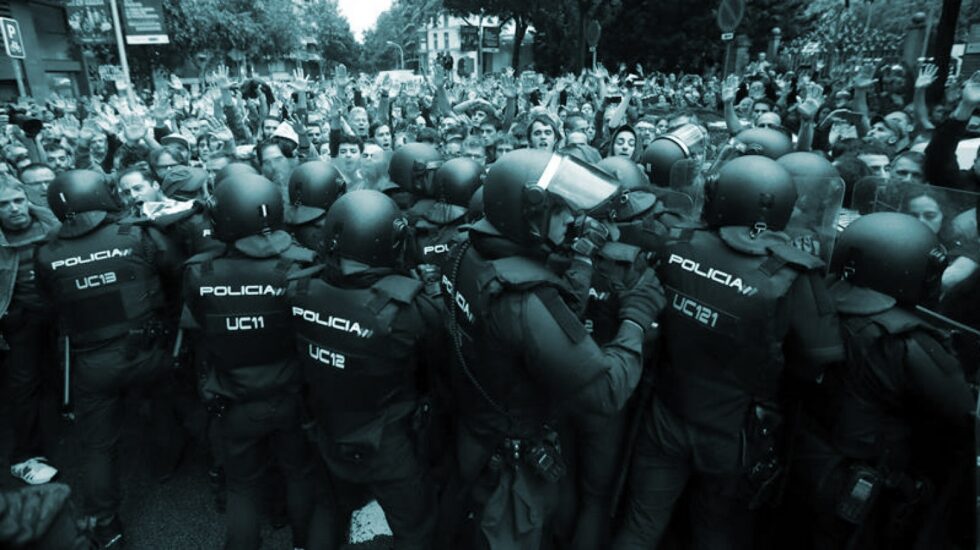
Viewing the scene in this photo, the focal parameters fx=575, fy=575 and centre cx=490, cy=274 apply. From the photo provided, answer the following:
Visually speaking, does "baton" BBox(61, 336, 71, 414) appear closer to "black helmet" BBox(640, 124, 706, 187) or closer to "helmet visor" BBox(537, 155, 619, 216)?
"helmet visor" BBox(537, 155, 619, 216)

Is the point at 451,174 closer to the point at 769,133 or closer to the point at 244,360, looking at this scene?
the point at 244,360

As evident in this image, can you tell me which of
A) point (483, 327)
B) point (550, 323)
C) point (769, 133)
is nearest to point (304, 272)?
point (483, 327)

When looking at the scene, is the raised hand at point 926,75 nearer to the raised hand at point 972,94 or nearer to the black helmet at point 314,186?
the raised hand at point 972,94

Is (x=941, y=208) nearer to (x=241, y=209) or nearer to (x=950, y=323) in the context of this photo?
(x=950, y=323)

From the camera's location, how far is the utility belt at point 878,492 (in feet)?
8.24

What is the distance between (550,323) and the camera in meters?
2.17

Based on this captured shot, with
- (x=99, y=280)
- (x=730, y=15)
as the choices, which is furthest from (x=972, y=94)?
(x=730, y=15)

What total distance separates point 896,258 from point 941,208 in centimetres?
101

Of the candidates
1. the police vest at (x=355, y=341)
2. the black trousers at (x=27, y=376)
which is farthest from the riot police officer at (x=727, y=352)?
the black trousers at (x=27, y=376)

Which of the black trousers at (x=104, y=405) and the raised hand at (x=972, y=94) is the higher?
the raised hand at (x=972, y=94)

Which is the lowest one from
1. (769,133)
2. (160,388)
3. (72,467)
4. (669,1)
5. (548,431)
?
(72,467)

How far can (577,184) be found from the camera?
226cm

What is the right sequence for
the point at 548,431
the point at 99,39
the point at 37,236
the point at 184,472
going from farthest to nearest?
the point at 99,39, the point at 184,472, the point at 37,236, the point at 548,431

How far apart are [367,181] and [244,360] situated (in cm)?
342
